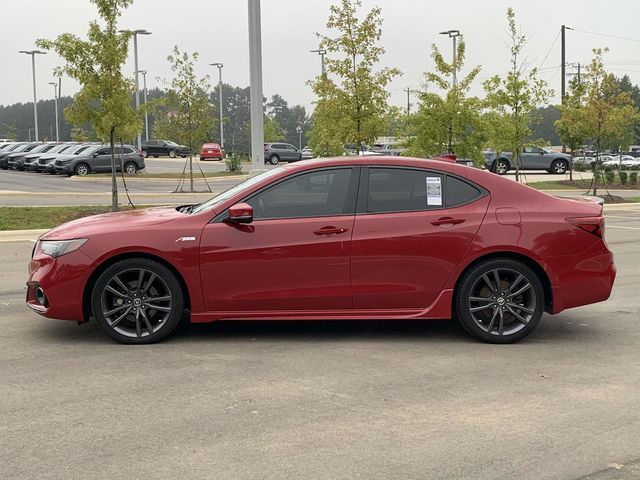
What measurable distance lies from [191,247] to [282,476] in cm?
272

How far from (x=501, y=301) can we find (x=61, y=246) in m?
3.62

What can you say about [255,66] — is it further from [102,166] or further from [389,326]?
[102,166]

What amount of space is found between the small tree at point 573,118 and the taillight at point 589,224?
21.5 metres

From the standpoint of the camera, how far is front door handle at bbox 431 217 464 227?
627 centimetres

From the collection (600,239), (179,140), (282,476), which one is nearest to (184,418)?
(282,476)

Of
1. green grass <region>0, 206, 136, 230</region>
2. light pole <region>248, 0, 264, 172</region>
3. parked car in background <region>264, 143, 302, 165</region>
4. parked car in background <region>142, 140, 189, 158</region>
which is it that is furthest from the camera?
parked car in background <region>142, 140, 189, 158</region>

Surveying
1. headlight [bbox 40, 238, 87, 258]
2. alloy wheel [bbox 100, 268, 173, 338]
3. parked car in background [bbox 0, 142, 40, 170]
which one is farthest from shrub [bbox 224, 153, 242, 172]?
alloy wheel [bbox 100, 268, 173, 338]

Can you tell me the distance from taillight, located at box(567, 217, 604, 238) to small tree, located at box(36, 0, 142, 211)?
41.0 ft

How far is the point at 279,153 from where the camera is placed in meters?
54.8

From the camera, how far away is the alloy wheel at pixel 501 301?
20.7 feet

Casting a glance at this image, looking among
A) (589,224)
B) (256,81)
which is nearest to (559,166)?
(256,81)

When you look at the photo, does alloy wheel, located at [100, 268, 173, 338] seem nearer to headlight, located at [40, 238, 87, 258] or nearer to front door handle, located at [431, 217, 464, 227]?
headlight, located at [40, 238, 87, 258]

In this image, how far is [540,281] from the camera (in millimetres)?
6391

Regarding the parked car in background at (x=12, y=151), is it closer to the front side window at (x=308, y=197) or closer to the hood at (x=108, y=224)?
the hood at (x=108, y=224)
